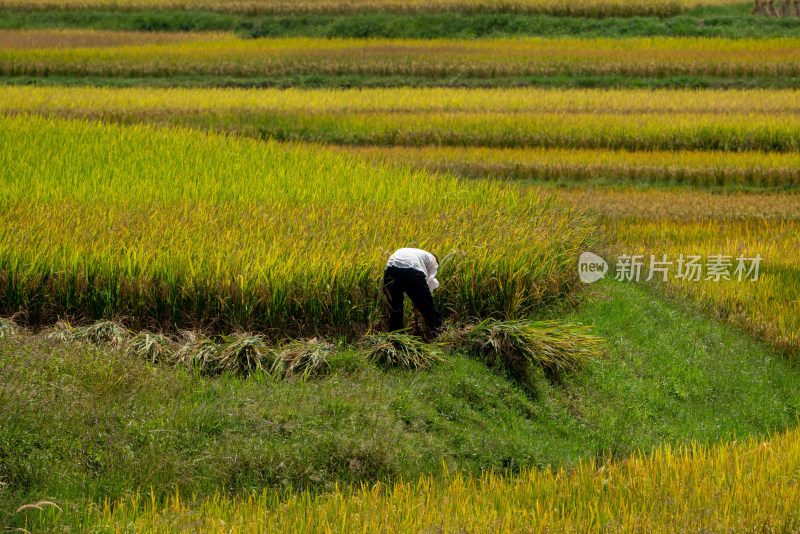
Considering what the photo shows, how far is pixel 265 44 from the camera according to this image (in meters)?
27.5

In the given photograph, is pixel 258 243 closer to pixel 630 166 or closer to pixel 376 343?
pixel 376 343

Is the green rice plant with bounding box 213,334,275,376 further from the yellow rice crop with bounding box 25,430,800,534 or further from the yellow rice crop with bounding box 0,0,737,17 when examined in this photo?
the yellow rice crop with bounding box 0,0,737,17

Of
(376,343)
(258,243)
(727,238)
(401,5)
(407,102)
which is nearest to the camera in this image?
(376,343)

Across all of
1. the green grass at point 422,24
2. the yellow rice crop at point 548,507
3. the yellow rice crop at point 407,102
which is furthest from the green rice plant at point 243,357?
the green grass at point 422,24

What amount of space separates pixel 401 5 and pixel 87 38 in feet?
37.4

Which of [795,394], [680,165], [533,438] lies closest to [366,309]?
[533,438]

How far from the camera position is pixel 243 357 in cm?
599

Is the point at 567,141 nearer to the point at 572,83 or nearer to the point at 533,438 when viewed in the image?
the point at 572,83

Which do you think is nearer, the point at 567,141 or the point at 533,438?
the point at 533,438

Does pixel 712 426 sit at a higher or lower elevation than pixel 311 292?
lower

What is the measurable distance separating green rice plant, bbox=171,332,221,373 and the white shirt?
4.51ft

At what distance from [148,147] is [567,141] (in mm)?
7478

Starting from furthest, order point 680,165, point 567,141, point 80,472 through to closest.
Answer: point 567,141
point 680,165
point 80,472

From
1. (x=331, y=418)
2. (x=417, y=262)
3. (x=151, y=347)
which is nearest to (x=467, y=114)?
(x=417, y=262)
